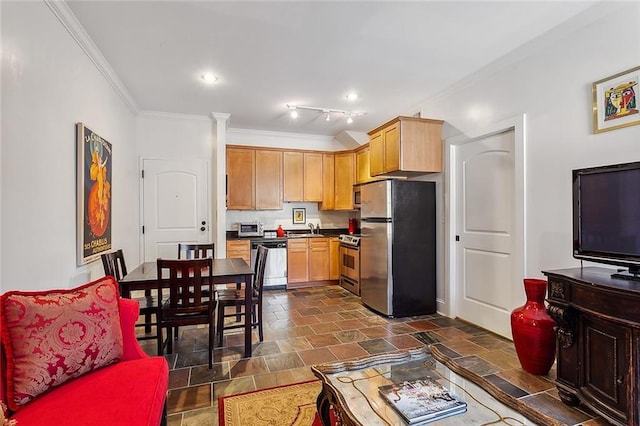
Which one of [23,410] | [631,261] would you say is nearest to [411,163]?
[631,261]

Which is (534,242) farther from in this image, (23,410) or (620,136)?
(23,410)

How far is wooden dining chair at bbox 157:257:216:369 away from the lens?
2531 mm

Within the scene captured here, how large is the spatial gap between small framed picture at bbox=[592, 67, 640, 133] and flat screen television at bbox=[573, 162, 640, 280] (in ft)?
1.68

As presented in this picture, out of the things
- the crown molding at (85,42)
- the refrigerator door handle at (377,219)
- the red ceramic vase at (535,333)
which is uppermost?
the crown molding at (85,42)

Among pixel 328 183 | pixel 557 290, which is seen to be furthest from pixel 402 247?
pixel 328 183

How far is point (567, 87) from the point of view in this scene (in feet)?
A: 8.45

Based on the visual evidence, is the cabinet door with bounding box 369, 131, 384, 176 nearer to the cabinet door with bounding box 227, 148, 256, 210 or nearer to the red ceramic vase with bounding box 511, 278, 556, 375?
the cabinet door with bounding box 227, 148, 256, 210

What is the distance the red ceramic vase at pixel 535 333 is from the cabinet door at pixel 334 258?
11.0 feet

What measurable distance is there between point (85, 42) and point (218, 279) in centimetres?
222

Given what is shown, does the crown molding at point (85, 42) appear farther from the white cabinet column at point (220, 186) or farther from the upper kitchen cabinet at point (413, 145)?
the upper kitchen cabinet at point (413, 145)

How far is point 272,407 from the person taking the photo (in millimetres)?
2068

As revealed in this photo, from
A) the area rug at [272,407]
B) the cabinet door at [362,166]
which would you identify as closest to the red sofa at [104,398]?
the area rug at [272,407]

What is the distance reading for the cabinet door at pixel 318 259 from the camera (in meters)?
5.58

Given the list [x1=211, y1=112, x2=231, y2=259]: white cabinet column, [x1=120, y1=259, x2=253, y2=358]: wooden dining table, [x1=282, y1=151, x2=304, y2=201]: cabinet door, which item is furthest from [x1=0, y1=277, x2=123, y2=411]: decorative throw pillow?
[x1=282, y1=151, x2=304, y2=201]: cabinet door
